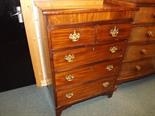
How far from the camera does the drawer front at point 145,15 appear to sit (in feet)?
4.32

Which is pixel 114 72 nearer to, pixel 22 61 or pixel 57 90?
pixel 57 90

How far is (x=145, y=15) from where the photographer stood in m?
1.36

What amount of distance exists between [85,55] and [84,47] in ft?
0.26

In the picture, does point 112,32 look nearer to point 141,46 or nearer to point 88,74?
point 88,74

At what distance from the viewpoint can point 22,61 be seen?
1.67 meters

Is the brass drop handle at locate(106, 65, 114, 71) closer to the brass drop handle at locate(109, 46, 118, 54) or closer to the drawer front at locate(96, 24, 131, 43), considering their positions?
the brass drop handle at locate(109, 46, 118, 54)

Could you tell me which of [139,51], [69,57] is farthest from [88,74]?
[139,51]

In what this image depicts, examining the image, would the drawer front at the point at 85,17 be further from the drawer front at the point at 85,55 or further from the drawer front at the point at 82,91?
the drawer front at the point at 82,91

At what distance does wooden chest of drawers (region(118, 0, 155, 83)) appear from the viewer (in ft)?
4.38

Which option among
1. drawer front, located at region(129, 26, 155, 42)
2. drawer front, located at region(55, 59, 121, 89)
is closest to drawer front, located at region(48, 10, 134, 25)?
drawer front, located at region(129, 26, 155, 42)

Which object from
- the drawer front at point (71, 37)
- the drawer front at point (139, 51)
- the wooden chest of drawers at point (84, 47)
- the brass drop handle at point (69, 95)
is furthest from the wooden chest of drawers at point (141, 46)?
the brass drop handle at point (69, 95)

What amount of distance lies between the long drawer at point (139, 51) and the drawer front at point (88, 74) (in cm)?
22

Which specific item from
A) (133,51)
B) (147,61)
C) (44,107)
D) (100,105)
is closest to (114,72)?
(133,51)

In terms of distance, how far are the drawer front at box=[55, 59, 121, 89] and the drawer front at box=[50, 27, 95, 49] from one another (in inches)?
10.3
